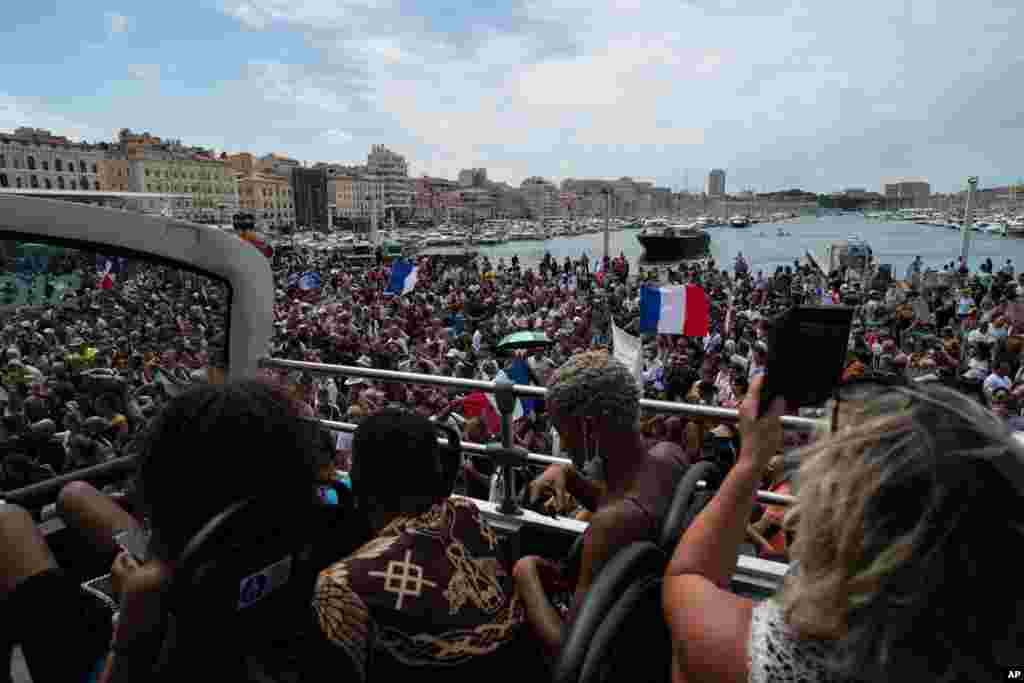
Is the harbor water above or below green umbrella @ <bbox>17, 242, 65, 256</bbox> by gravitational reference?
below

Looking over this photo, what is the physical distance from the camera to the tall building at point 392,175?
559 ft

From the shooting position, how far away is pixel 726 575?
130cm

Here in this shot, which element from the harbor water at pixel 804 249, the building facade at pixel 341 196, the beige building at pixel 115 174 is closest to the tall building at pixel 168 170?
the beige building at pixel 115 174

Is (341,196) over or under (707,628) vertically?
over

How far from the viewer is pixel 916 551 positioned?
949 millimetres

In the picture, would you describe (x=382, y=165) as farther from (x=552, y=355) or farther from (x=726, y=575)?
(x=726, y=575)

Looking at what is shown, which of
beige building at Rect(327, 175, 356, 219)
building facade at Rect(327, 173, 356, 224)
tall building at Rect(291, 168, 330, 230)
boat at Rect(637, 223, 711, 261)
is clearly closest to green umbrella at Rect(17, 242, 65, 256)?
boat at Rect(637, 223, 711, 261)

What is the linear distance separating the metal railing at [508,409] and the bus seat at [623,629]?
786 mm

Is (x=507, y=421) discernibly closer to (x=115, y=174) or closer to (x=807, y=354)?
(x=807, y=354)

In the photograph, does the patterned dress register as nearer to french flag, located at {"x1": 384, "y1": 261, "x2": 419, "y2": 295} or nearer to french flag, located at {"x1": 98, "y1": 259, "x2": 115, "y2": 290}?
french flag, located at {"x1": 98, "y1": 259, "x2": 115, "y2": 290}

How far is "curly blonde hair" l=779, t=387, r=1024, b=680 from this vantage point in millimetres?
945

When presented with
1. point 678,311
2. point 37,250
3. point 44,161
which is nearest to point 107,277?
point 37,250

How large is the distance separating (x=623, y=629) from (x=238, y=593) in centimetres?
88

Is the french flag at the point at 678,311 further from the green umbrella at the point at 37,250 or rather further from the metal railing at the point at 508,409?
the green umbrella at the point at 37,250
